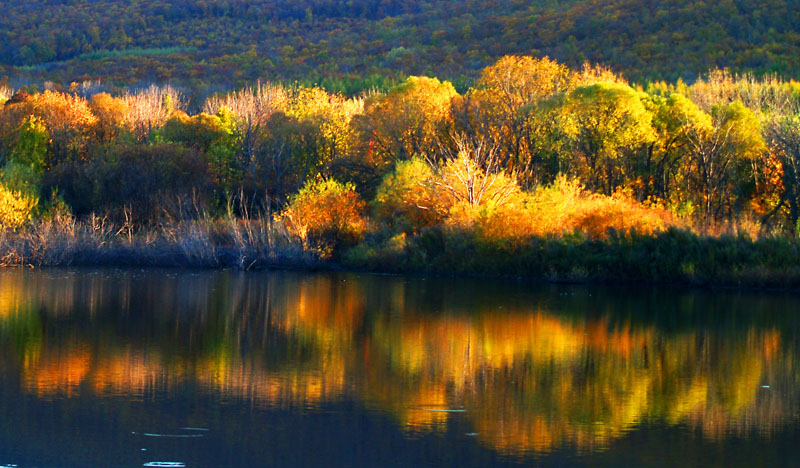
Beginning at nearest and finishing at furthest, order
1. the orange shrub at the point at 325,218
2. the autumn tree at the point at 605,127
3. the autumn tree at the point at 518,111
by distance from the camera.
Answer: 1. the orange shrub at the point at 325,218
2. the autumn tree at the point at 605,127
3. the autumn tree at the point at 518,111

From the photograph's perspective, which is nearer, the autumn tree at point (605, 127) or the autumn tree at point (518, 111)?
the autumn tree at point (605, 127)

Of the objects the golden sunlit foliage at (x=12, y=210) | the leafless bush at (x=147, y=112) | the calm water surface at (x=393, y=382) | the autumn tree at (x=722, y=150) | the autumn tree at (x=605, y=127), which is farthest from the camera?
the leafless bush at (x=147, y=112)

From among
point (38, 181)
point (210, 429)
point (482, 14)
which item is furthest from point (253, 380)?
point (482, 14)

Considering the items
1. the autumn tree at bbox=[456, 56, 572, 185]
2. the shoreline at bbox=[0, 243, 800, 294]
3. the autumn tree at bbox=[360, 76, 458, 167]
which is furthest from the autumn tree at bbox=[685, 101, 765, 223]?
the autumn tree at bbox=[360, 76, 458, 167]

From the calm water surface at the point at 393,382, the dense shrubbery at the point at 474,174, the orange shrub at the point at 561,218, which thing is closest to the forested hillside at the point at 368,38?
the dense shrubbery at the point at 474,174

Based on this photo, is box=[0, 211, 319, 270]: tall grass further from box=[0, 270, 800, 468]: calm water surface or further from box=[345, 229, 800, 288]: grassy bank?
box=[0, 270, 800, 468]: calm water surface

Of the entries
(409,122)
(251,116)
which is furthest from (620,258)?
(251,116)

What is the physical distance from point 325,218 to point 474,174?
22.9 feet

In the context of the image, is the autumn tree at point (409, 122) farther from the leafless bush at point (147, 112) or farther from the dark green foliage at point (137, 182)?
the leafless bush at point (147, 112)

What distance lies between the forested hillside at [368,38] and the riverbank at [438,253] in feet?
106

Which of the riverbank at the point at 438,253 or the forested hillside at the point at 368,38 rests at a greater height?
the forested hillside at the point at 368,38

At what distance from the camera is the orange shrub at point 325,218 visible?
41969mm

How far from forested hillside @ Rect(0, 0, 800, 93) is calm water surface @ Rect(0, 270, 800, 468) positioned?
47.8 metres

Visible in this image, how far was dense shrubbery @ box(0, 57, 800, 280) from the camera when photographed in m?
37.3
